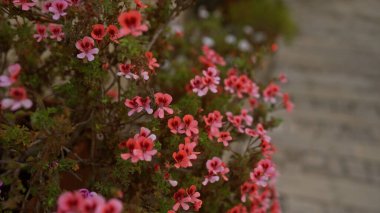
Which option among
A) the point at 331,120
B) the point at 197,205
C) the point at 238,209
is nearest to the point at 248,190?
the point at 238,209

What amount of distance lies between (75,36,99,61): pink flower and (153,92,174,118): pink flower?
0.25 meters

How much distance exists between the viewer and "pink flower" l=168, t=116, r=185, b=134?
1672mm

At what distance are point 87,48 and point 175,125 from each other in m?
0.39

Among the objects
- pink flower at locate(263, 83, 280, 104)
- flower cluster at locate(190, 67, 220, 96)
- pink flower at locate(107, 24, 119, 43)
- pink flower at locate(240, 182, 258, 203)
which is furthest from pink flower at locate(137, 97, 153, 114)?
pink flower at locate(263, 83, 280, 104)

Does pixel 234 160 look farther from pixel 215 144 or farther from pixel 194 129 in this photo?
pixel 194 129

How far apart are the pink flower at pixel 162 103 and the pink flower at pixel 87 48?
247 mm

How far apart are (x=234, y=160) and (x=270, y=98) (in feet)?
1.61

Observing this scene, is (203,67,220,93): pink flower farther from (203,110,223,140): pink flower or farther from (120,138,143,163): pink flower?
(120,138,143,163): pink flower

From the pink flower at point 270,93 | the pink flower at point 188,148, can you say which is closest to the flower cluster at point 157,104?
the pink flower at point 188,148

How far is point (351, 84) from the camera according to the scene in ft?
20.5

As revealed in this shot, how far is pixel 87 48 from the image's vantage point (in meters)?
1.63

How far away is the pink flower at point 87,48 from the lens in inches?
63.3

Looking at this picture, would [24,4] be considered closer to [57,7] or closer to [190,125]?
[57,7]

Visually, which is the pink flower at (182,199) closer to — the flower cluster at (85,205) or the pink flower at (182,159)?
the pink flower at (182,159)
